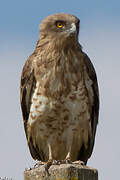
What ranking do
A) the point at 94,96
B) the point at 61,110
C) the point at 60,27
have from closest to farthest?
the point at 61,110 < the point at 60,27 < the point at 94,96

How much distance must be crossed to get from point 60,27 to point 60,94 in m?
1.28

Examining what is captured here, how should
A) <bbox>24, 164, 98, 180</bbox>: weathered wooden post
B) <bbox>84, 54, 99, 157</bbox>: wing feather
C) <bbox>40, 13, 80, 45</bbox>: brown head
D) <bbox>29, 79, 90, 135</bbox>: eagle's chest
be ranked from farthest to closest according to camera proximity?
<bbox>84, 54, 99, 157</bbox>: wing feather → <bbox>40, 13, 80, 45</bbox>: brown head → <bbox>29, 79, 90, 135</bbox>: eagle's chest → <bbox>24, 164, 98, 180</bbox>: weathered wooden post

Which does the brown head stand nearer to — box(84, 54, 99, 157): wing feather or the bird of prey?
the bird of prey

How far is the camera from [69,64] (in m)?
8.50

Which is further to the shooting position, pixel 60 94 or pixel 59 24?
pixel 59 24

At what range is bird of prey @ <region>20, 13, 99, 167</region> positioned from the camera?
827cm

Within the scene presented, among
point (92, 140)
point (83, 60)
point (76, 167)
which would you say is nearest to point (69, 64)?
point (83, 60)

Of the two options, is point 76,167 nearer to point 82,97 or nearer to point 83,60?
point 82,97

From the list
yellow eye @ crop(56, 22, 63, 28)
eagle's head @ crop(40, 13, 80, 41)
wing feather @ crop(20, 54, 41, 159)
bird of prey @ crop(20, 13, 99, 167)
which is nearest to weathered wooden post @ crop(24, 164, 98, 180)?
bird of prey @ crop(20, 13, 99, 167)

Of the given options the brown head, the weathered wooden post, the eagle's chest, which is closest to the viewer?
the weathered wooden post

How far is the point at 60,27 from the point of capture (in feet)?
28.3

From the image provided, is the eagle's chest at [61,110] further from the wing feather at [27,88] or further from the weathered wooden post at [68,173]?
the weathered wooden post at [68,173]

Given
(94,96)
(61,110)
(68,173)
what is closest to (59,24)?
(94,96)

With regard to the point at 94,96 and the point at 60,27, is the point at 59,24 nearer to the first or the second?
the point at 60,27
